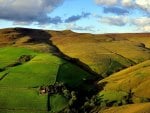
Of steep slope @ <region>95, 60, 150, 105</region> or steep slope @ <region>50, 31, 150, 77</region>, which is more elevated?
steep slope @ <region>50, 31, 150, 77</region>

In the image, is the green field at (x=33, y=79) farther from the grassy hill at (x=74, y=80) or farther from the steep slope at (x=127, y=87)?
the steep slope at (x=127, y=87)

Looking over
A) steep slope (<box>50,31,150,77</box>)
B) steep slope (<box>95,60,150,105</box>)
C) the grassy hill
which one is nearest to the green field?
the grassy hill

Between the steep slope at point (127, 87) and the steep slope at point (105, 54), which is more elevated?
the steep slope at point (105, 54)

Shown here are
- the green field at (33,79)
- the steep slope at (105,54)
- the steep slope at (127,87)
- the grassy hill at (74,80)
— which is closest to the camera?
the grassy hill at (74,80)

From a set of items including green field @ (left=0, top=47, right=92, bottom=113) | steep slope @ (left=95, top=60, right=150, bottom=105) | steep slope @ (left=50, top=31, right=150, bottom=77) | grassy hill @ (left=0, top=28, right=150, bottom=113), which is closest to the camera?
grassy hill @ (left=0, top=28, right=150, bottom=113)

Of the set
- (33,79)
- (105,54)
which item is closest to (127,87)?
(33,79)

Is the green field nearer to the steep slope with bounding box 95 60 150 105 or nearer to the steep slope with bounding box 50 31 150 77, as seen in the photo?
the steep slope with bounding box 95 60 150 105

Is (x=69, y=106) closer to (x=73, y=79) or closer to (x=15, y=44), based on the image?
(x=73, y=79)

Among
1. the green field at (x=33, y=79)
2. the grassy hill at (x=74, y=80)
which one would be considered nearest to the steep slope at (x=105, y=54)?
the grassy hill at (x=74, y=80)

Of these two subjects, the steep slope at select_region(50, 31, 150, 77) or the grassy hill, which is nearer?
Answer: the grassy hill
